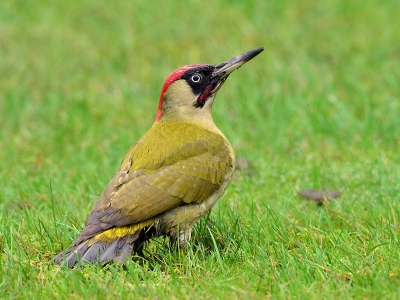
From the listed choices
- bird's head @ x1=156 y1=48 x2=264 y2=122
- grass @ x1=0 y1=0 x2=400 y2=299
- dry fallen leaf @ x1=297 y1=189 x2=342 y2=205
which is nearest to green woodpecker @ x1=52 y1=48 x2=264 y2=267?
bird's head @ x1=156 y1=48 x2=264 y2=122

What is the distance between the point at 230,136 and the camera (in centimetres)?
770

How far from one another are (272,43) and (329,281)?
616cm

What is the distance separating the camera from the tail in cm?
441

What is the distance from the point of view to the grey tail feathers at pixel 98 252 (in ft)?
14.4

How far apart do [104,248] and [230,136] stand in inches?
133

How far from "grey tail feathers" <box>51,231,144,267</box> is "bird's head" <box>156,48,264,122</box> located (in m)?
1.21

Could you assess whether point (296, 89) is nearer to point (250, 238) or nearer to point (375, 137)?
point (375, 137)

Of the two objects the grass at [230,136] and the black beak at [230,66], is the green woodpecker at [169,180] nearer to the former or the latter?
the black beak at [230,66]

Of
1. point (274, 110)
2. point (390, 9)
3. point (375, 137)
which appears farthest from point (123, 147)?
point (390, 9)

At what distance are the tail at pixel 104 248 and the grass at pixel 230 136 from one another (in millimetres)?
62

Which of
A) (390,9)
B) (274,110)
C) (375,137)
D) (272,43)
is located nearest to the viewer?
(375,137)

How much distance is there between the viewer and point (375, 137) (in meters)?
7.42

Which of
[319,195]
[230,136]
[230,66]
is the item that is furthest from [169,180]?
[230,136]

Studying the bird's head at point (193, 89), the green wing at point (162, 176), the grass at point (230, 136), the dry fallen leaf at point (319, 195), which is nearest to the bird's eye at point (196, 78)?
the bird's head at point (193, 89)
